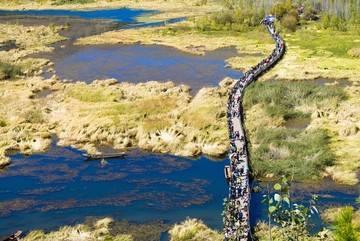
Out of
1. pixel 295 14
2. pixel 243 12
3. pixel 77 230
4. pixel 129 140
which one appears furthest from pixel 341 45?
pixel 77 230

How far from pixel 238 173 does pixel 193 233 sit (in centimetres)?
717

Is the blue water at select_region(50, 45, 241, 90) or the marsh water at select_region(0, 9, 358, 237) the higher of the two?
the blue water at select_region(50, 45, 241, 90)

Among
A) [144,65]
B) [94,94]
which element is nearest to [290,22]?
[144,65]

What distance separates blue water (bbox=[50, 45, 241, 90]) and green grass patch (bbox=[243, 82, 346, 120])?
1194 centimetres

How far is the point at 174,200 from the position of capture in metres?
35.0

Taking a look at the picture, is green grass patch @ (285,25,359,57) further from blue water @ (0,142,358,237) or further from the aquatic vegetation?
the aquatic vegetation

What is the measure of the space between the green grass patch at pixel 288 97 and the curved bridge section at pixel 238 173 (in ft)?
6.13

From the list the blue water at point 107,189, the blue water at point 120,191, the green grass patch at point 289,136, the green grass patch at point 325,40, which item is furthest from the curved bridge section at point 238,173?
the green grass patch at point 325,40

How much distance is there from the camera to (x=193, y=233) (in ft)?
97.0

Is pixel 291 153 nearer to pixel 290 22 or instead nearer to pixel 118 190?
pixel 118 190

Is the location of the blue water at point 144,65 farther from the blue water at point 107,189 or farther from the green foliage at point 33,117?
the blue water at point 107,189

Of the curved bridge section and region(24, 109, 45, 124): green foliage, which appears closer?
the curved bridge section

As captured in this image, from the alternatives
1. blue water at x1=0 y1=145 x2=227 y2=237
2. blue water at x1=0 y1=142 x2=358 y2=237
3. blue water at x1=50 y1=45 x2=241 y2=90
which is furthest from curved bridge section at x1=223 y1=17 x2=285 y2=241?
blue water at x1=50 y1=45 x2=241 y2=90

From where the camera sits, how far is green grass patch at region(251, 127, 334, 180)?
1470 inches
